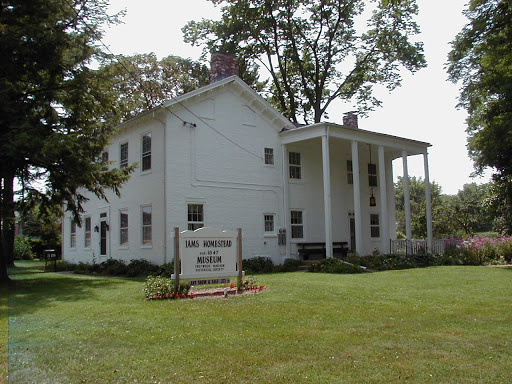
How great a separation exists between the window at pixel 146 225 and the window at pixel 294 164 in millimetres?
7152

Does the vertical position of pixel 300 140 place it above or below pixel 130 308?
above

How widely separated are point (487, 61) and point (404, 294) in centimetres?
1937

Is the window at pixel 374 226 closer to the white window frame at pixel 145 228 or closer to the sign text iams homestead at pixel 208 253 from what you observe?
the white window frame at pixel 145 228

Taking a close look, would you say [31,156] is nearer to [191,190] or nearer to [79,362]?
[191,190]

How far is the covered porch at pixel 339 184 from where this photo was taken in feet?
69.3

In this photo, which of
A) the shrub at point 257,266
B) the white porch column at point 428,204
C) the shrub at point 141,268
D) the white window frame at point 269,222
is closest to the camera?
the shrub at point 141,268

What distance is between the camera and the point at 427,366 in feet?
17.9

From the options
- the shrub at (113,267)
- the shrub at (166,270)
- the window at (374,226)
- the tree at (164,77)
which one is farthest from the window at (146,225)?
the tree at (164,77)

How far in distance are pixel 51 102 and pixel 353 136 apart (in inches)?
493

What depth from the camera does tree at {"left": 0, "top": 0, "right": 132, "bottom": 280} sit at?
14281 mm

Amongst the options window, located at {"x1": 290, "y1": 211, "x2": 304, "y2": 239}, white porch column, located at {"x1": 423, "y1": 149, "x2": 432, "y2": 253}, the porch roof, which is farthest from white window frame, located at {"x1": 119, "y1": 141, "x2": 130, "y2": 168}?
white porch column, located at {"x1": 423, "y1": 149, "x2": 432, "y2": 253}

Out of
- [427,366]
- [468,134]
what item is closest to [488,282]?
[427,366]

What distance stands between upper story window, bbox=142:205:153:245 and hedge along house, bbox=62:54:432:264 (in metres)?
0.04

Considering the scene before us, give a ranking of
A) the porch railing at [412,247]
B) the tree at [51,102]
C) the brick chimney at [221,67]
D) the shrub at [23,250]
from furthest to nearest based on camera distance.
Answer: the shrub at [23,250] → the porch railing at [412,247] → the brick chimney at [221,67] → the tree at [51,102]
